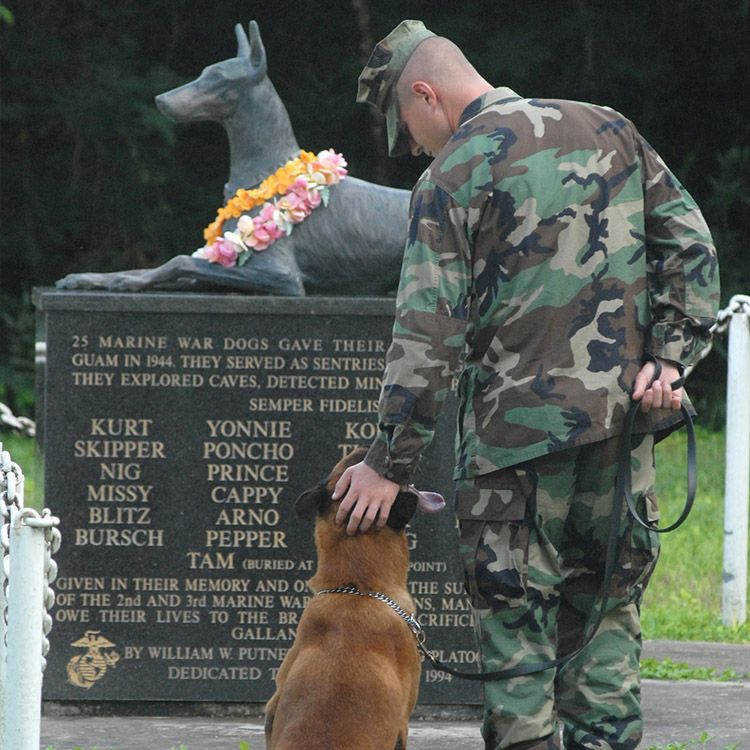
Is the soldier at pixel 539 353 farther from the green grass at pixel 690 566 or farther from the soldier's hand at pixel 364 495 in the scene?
the green grass at pixel 690 566

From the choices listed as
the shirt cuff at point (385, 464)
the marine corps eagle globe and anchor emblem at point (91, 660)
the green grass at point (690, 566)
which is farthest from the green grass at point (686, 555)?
the shirt cuff at point (385, 464)

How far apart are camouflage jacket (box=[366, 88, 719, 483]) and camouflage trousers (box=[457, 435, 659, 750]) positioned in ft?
0.34

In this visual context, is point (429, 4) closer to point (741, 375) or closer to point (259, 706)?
point (741, 375)

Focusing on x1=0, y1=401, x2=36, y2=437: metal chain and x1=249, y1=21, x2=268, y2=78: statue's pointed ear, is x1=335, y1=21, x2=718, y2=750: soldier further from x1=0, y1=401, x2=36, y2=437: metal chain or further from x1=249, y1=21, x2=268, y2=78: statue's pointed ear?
x1=0, y1=401, x2=36, y2=437: metal chain

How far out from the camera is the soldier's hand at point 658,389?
3326 mm

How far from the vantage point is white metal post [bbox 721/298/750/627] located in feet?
21.0

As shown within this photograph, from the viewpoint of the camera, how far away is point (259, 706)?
4.99 m

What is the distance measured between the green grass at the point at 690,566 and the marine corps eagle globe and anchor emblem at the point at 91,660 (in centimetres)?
252

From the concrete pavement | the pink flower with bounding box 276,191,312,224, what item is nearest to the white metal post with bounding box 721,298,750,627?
the concrete pavement

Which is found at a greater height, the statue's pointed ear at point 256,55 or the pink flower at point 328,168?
the statue's pointed ear at point 256,55

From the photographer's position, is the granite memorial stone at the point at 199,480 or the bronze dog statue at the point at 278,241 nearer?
the granite memorial stone at the point at 199,480

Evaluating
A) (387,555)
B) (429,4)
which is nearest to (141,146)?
(429,4)

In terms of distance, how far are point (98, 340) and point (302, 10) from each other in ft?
34.5

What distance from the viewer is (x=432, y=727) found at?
191 inches
